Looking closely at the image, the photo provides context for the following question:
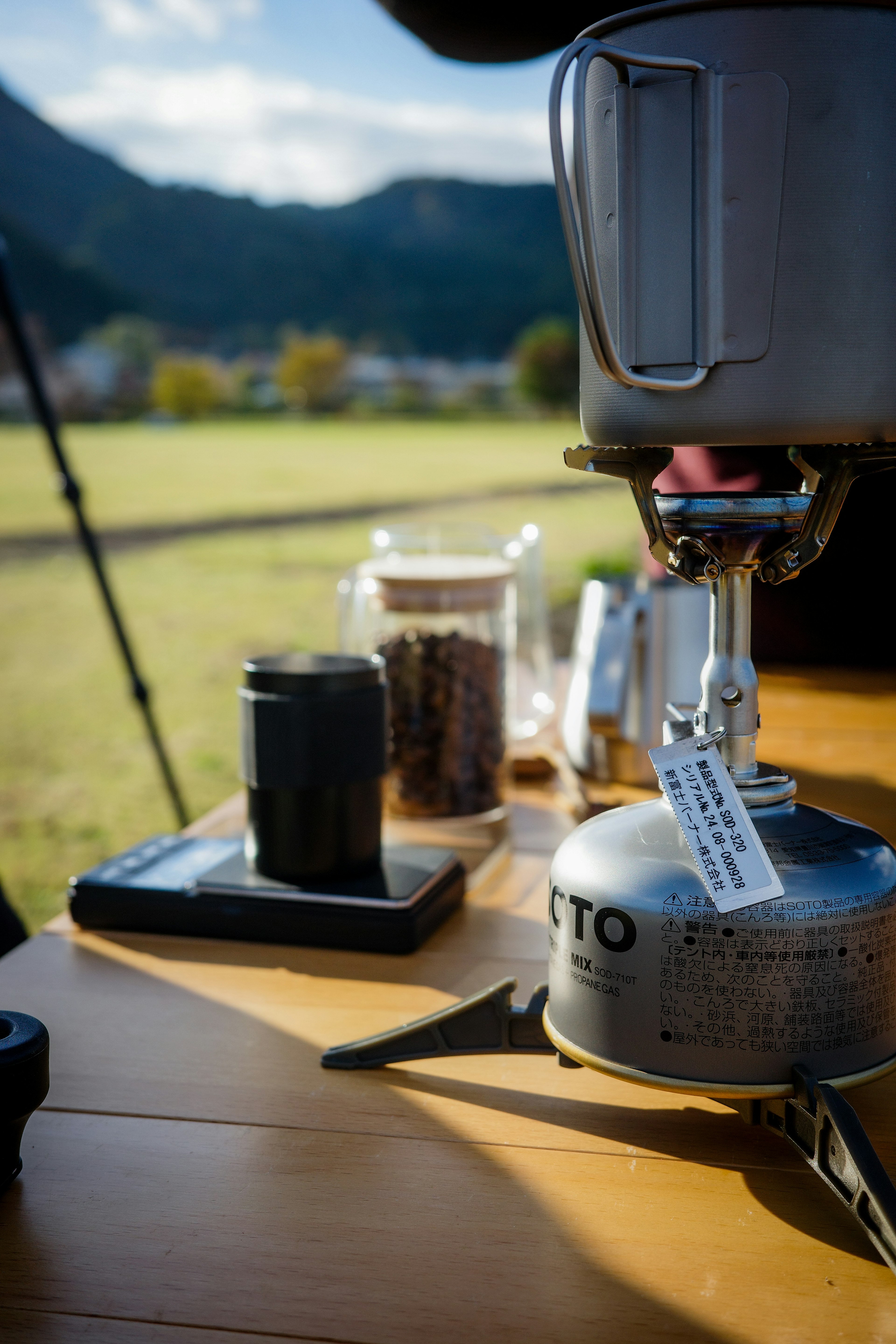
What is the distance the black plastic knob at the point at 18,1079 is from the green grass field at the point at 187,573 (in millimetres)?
295

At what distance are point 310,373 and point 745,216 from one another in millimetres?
8418

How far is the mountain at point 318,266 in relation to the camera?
7.02m

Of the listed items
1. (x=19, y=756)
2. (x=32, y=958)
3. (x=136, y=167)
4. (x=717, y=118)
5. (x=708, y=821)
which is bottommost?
(x=19, y=756)

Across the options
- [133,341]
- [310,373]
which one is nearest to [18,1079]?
[133,341]

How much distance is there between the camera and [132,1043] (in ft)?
1.63

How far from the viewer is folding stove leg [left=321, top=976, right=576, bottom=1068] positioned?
45 cm

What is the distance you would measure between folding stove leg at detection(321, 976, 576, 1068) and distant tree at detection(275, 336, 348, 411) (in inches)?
323

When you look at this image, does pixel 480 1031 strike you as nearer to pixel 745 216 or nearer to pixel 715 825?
pixel 715 825

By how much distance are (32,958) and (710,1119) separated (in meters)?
0.38

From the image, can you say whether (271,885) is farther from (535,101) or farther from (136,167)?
(136,167)

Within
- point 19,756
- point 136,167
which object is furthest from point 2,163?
point 136,167

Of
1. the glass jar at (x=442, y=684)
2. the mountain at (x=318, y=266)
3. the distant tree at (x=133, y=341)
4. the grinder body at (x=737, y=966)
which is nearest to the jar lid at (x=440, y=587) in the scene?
the glass jar at (x=442, y=684)

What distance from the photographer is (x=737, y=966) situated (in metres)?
0.36

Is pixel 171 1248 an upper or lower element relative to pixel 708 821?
lower
